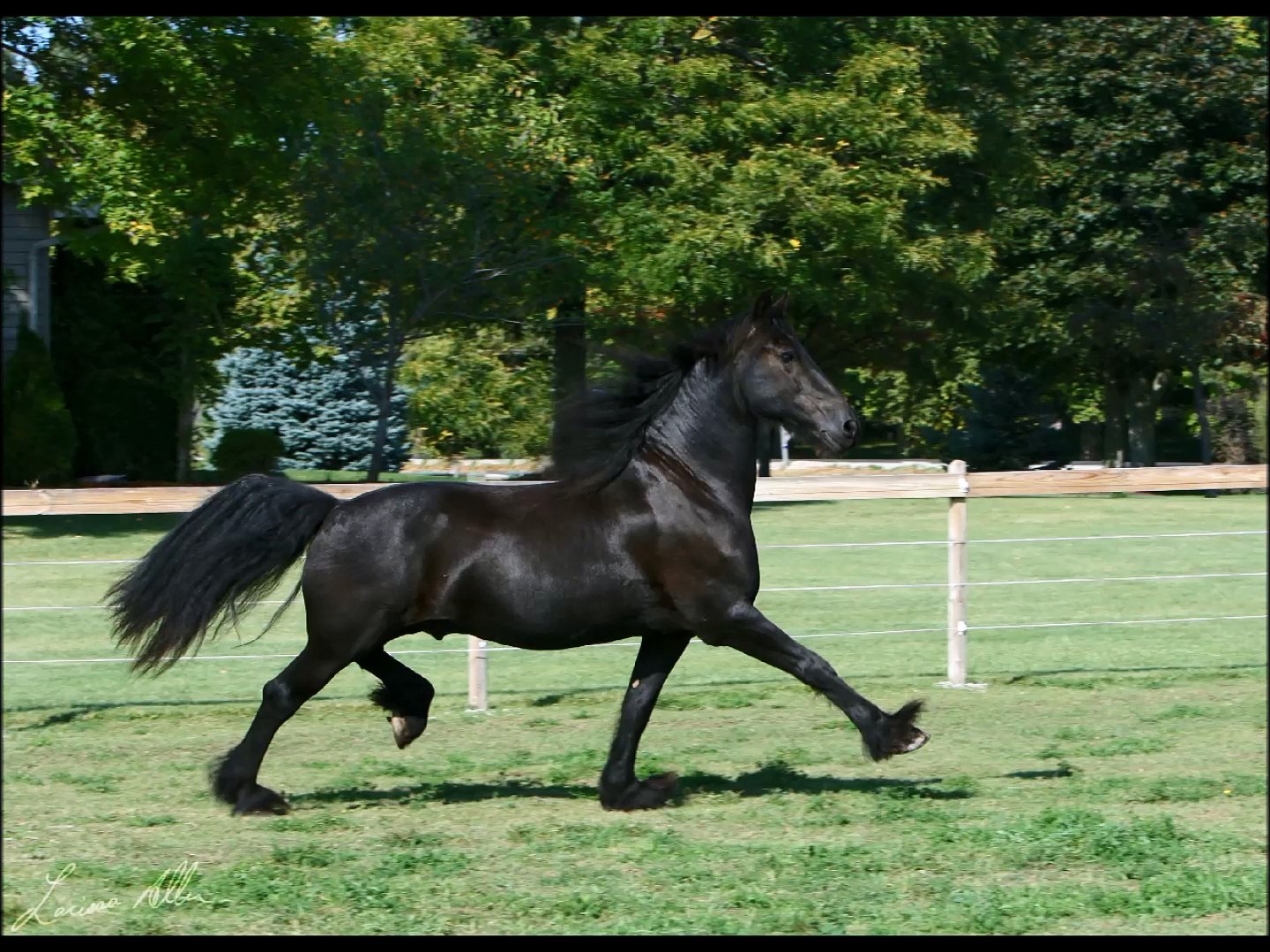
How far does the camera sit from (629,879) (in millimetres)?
5258

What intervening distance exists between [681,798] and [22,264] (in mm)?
18311

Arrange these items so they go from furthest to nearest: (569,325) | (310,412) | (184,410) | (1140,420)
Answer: (1140,420) < (310,412) < (569,325) < (184,410)

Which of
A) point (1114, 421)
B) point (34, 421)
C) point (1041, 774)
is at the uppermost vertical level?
point (34, 421)

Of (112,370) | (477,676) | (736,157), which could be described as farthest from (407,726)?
(112,370)

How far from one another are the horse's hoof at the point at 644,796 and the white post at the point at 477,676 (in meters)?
2.69

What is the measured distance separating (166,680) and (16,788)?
3.69 m

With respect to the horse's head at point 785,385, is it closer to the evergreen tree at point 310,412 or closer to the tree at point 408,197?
the tree at point 408,197

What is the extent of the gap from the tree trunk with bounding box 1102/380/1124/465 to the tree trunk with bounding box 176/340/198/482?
2101 centimetres

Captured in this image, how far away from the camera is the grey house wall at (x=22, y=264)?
21547 millimetres

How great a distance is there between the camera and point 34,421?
20.0m

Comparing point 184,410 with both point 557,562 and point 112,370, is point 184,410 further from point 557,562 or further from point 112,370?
point 557,562

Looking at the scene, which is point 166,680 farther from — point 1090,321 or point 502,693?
point 1090,321

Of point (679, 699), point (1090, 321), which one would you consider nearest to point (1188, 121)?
point (1090, 321)

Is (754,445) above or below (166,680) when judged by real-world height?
above
